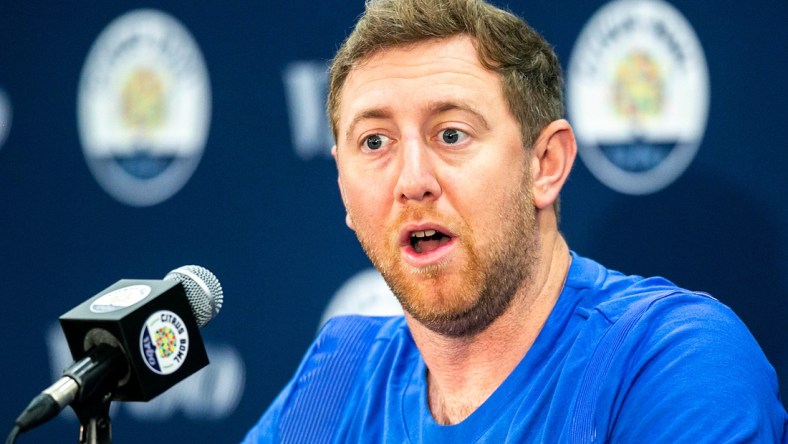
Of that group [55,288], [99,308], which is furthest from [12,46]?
[99,308]

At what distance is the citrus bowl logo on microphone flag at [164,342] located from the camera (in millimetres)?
1022

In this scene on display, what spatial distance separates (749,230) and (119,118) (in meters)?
1.39

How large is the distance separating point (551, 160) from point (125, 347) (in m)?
0.74

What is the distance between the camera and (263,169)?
7.16 ft

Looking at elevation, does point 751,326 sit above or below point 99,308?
below

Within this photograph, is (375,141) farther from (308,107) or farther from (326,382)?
(308,107)

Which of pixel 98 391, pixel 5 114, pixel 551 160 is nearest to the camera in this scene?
pixel 98 391

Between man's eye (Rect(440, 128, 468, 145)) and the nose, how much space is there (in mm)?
31

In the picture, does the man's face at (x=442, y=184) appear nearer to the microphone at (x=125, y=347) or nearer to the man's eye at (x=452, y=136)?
the man's eye at (x=452, y=136)

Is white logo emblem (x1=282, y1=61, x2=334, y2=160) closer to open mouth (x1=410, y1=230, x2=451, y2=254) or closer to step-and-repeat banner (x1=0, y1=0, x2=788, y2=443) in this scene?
step-and-repeat banner (x1=0, y1=0, x2=788, y2=443)

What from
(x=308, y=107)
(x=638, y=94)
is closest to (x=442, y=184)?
(x=638, y=94)

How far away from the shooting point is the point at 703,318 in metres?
1.24

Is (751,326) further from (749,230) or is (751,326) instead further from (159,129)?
(159,129)

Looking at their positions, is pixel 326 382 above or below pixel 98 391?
below
